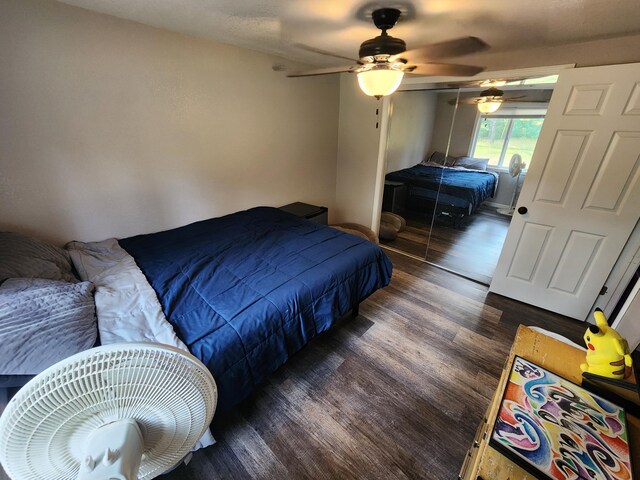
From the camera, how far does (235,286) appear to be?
158 centimetres

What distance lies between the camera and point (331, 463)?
130 cm

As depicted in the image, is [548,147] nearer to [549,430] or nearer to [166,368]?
[549,430]

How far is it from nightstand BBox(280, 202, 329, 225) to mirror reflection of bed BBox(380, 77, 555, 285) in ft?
3.45

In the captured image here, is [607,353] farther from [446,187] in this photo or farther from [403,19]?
→ [446,187]

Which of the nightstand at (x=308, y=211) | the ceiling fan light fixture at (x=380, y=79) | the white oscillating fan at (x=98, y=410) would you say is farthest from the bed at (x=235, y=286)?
the ceiling fan light fixture at (x=380, y=79)

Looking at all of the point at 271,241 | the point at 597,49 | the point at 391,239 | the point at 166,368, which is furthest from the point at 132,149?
the point at 597,49

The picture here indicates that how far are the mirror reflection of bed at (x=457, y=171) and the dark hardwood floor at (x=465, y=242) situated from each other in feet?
0.04

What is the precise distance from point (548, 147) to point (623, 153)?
1.37 ft

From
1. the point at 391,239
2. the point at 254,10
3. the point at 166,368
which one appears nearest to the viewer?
the point at 166,368

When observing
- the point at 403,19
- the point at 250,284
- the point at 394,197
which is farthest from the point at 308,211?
the point at 403,19

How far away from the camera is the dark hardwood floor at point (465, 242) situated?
3109 mm

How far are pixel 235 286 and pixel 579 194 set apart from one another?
2662 mm

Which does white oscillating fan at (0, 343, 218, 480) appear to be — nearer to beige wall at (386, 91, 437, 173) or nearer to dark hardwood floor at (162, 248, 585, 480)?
dark hardwood floor at (162, 248, 585, 480)

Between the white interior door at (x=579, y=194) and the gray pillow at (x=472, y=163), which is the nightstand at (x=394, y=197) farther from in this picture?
the white interior door at (x=579, y=194)
